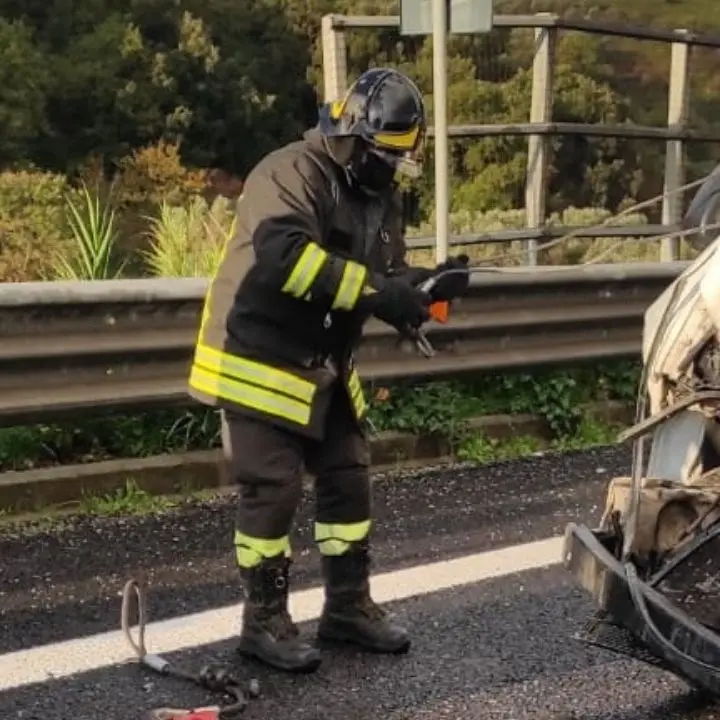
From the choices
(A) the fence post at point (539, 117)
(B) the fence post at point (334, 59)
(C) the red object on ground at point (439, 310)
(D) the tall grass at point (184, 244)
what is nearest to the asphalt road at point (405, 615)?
(C) the red object on ground at point (439, 310)

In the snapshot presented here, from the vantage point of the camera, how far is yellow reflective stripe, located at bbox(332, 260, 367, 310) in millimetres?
3891

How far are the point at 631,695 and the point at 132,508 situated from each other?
6.96 feet

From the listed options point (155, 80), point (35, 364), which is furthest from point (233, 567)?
point (155, 80)

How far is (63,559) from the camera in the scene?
481 cm

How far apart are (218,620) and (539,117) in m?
5.16

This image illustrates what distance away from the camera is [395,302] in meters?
3.96

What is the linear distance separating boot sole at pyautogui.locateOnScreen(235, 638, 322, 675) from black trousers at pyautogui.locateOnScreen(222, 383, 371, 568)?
8.2 inches

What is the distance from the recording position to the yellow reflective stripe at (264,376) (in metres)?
4.07

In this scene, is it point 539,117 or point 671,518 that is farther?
point 539,117

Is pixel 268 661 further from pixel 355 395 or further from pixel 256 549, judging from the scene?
pixel 355 395

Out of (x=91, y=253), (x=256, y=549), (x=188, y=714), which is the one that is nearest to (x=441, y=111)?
(x=91, y=253)

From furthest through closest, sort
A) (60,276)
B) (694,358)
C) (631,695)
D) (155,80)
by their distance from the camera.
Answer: (155,80) → (60,276) → (631,695) → (694,358)

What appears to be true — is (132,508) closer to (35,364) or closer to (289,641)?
(35,364)

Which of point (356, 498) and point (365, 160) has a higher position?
point (365, 160)
